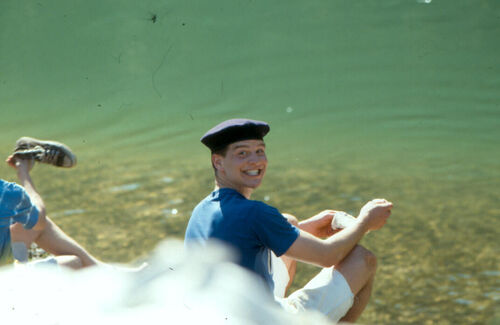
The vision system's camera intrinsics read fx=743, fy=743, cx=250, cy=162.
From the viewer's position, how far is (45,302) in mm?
2018

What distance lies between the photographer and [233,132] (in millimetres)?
2699

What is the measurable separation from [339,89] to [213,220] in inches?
283

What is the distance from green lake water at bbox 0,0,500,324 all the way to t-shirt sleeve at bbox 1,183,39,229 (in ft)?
7.17

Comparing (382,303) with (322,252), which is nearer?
(322,252)

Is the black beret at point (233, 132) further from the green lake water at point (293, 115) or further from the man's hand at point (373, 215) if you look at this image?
the green lake water at point (293, 115)

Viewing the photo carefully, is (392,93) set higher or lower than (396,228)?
higher

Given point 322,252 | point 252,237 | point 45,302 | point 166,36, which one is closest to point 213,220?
point 252,237

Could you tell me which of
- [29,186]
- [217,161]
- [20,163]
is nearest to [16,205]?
[29,186]

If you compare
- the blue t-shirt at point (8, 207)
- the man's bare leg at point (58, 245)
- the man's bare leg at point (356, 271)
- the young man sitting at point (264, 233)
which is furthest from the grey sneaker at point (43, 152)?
the man's bare leg at point (356, 271)

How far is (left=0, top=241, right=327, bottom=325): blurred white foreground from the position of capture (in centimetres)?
196

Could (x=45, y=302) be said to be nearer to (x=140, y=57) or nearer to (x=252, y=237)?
(x=252, y=237)

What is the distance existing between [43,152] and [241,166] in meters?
1.04

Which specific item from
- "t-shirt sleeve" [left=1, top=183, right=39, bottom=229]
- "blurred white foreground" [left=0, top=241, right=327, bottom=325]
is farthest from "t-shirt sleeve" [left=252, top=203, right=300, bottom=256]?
"t-shirt sleeve" [left=1, top=183, right=39, bottom=229]

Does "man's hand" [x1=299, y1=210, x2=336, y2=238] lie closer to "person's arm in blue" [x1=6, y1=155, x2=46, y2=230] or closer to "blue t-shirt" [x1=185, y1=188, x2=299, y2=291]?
"blue t-shirt" [x1=185, y1=188, x2=299, y2=291]
